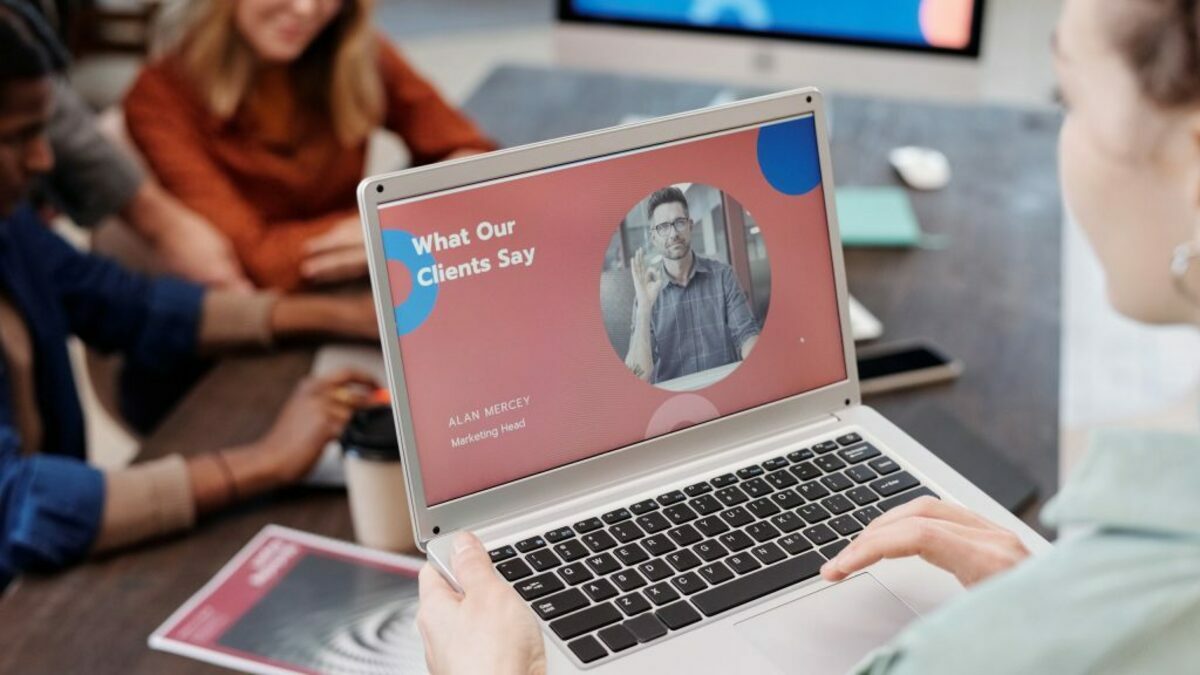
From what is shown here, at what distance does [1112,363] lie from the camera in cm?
157

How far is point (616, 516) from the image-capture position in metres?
0.88

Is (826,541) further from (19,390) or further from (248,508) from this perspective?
(19,390)

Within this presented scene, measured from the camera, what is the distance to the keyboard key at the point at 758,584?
0.81 m

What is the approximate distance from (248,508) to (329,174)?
2.76ft

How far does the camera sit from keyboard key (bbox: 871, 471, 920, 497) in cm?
91

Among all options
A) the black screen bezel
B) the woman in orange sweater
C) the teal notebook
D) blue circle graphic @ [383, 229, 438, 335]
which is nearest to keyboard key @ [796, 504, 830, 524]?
blue circle graphic @ [383, 229, 438, 335]

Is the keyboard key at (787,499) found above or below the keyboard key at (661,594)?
above

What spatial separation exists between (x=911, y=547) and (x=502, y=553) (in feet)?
0.93

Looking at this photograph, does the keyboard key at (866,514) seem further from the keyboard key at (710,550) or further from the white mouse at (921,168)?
the white mouse at (921,168)

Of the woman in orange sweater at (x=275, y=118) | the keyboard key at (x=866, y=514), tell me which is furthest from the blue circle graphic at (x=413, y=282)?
the woman in orange sweater at (x=275, y=118)

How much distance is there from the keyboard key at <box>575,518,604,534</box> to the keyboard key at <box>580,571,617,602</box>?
51 millimetres

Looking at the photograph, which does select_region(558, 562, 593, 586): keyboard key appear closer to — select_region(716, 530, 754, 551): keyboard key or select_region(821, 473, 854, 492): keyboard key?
select_region(716, 530, 754, 551): keyboard key

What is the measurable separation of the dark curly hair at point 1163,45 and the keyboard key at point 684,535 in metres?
0.42

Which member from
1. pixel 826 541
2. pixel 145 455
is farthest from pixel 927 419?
pixel 145 455
